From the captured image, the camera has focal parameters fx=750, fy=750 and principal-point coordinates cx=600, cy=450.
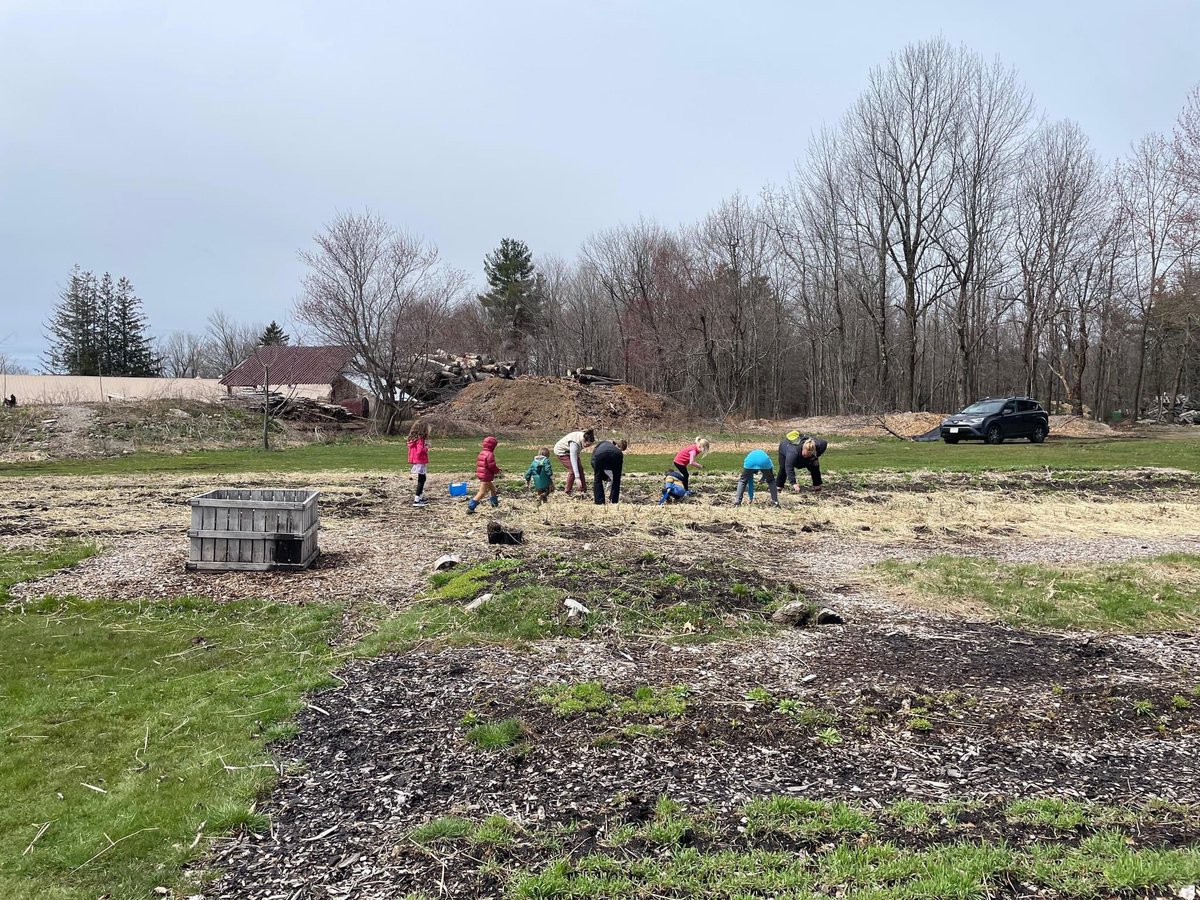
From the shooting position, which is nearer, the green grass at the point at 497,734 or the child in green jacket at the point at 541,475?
the green grass at the point at 497,734

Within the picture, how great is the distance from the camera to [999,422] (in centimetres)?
3064

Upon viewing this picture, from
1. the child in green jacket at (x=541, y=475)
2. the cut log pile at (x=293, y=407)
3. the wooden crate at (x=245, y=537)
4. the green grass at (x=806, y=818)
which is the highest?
the cut log pile at (x=293, y=407)

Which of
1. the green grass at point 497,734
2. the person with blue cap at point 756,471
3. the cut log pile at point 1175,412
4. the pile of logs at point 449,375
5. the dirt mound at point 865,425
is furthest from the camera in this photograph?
the cut log pile at point 1175,412

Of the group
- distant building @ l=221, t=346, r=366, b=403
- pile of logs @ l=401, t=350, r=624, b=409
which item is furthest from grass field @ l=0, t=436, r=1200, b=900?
distant building @ l=221, t=346, r=366, b=403

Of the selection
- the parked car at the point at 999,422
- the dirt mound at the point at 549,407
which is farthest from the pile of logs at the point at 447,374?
the parked car at the point at 999,422

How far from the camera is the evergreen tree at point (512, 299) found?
63312mm

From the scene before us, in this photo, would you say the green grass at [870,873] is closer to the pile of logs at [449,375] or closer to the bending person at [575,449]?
the bending person at [575,449]

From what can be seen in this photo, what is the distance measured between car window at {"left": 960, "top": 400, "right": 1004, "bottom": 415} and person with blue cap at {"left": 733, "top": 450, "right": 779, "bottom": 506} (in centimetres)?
2068

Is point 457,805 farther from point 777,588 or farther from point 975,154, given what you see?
point 975,154

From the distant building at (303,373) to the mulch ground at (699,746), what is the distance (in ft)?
149

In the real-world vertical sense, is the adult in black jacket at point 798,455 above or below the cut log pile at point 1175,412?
below

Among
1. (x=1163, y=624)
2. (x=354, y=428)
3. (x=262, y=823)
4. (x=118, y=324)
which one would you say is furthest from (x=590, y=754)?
(x=118, y=324)

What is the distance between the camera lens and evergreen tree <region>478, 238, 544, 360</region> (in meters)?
63.3

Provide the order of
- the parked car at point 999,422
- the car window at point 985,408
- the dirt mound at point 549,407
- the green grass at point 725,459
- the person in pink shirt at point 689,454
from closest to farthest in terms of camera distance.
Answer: the person in pink shirt at point 689,454 → the green grass at point 725,459 → the parked car at point 999,422 → the car window at point 985,408 → the dirt mound at point 549,407
